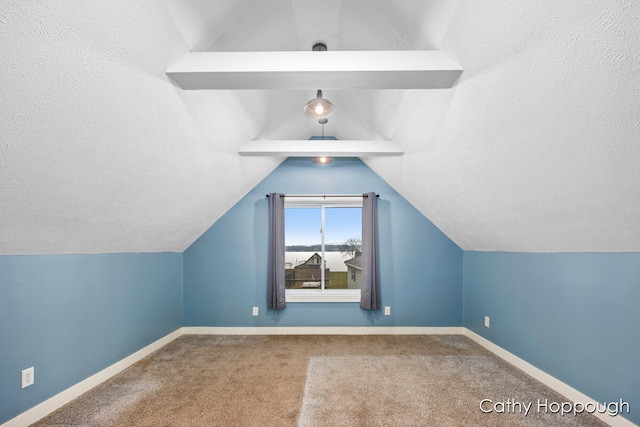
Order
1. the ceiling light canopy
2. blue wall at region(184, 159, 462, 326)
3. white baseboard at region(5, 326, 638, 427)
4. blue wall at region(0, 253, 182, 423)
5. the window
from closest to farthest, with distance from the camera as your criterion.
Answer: blue wall at region(0, 253, 182, 423) < white baseboard at region(5, 326, 638, 427) < the ceiling light canopy < blue wall at region(184, 159, 462, 326) < the window

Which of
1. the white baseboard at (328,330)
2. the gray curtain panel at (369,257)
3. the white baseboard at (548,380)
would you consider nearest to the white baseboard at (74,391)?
the white baseboard at (328,330)

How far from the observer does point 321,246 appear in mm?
4320

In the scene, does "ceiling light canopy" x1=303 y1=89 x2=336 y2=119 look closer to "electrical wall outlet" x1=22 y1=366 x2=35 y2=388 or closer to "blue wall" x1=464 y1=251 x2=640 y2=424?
"blue wall" x1=464 y1=251 x2=640 y2=424

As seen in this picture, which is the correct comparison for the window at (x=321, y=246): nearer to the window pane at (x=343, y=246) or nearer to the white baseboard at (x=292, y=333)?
the window pane at (x=343, y=246)

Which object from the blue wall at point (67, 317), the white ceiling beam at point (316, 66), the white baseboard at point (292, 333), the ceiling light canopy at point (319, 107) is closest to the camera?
the white ceiling beam at point (316, 66)

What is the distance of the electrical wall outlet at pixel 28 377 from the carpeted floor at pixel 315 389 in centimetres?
28

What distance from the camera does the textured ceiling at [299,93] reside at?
1.15 meters

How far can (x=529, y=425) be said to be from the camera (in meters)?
2.06

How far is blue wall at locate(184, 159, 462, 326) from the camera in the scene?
4043 mm

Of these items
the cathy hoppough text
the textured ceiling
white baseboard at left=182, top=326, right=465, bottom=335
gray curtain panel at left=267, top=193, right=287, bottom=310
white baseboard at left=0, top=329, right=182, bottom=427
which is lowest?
white baseboard at left=182, top=326, right=465, bottom=335

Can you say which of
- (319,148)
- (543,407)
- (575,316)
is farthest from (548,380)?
(319,148)

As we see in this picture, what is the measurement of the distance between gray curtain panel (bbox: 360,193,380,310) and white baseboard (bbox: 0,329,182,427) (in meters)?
2.46

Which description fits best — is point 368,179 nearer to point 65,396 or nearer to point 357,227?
point 357,227

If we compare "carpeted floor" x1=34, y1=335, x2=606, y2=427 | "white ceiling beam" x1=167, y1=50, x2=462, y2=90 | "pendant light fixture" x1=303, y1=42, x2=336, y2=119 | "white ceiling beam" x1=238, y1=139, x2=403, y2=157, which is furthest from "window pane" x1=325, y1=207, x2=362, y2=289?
"white ceiling beam" x1=167, y1=50, x2=462, y2=90
